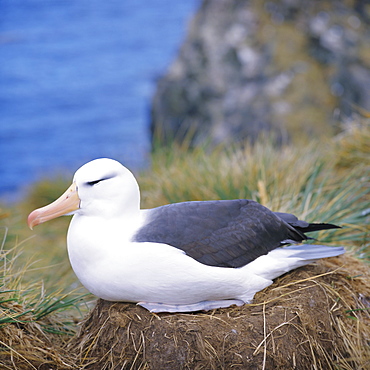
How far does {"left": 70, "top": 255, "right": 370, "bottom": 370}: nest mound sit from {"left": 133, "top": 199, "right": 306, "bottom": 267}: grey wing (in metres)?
0.34

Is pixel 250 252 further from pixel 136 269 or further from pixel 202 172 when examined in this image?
pixel 202 172

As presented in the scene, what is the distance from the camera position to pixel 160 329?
331cm

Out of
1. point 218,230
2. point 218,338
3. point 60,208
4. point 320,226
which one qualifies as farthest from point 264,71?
point 218,338

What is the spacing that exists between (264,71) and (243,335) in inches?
266

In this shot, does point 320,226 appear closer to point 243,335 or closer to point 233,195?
point 243,335

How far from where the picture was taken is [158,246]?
323cm

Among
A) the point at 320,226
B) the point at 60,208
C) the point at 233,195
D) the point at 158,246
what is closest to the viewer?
the point at 158,246

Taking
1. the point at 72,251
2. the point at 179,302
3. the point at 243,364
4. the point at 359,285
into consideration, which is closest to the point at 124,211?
the point at 72,251

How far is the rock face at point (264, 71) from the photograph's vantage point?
29.0 feet

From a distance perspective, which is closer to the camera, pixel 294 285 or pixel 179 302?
pixel 179 302

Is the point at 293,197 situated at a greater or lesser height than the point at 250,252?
lesser

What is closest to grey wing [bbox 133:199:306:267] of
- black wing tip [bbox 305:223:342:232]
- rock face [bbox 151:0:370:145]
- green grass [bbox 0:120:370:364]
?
black wing tip [bbox 305:223:342:232]

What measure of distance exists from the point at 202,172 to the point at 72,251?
2.85 meters

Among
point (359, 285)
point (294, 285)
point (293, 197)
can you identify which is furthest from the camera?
point (293, 197)
